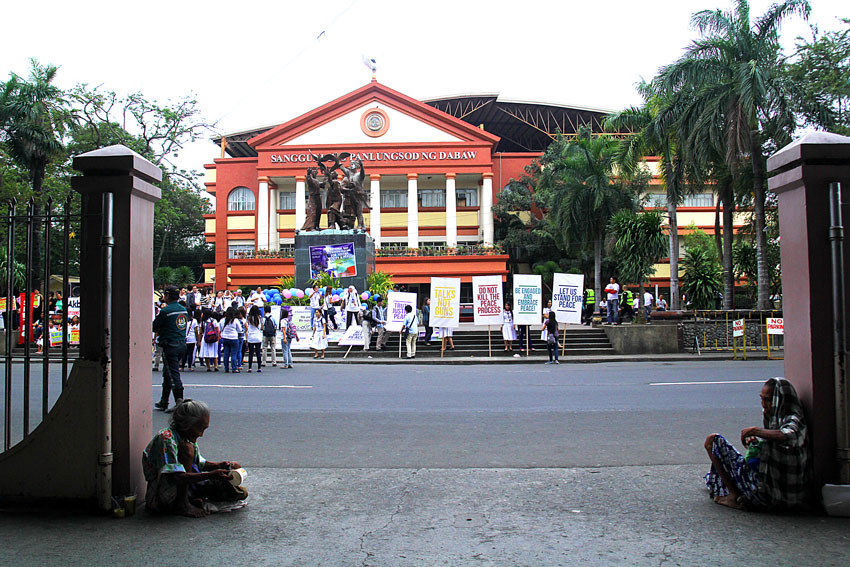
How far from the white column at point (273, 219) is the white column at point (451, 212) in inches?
497

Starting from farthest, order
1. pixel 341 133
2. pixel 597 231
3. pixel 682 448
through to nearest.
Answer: pixel 341 133, pixel 597 231, pixel 682 448

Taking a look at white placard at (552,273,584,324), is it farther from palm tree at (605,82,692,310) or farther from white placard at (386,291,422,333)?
palm tree at (605,82,692,310)

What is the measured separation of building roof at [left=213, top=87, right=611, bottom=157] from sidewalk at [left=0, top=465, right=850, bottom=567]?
5132 cm

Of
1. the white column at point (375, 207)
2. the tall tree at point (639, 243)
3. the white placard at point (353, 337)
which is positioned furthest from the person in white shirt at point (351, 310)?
the white column at point (375, 207)

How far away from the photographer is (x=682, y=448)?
22.4 ft

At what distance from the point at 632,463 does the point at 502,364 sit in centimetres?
1248

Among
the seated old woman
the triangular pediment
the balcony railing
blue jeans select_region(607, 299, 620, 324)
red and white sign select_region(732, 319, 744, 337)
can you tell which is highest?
the triangular pediment

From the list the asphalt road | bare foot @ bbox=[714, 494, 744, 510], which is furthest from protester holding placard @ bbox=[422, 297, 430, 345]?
bare foot @ bbox=[714, 494, 744, 510]

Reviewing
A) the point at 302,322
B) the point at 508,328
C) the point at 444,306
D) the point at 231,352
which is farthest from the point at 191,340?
the point at 508,328

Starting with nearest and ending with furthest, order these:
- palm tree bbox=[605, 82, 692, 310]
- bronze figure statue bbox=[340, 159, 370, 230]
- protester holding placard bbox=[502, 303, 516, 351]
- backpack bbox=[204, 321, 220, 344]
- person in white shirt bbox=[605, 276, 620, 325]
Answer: backpack bbox=[204, 321, 220, 344]
protester holding placard bbox=[502, 303, 516, 351]
palm tree bbox=[605, 82, 692, 310]
person in white shirt bbox=[605, 276, 620, 325]
bronze figure statue bbox=[340, 159, 370, 230]

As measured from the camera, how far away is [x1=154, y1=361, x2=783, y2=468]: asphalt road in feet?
21.6

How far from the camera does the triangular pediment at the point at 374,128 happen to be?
47.3 meters

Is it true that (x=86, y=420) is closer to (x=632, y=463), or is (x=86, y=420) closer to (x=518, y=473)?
(x=518, y=473)

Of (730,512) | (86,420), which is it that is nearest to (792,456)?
(730,512)
